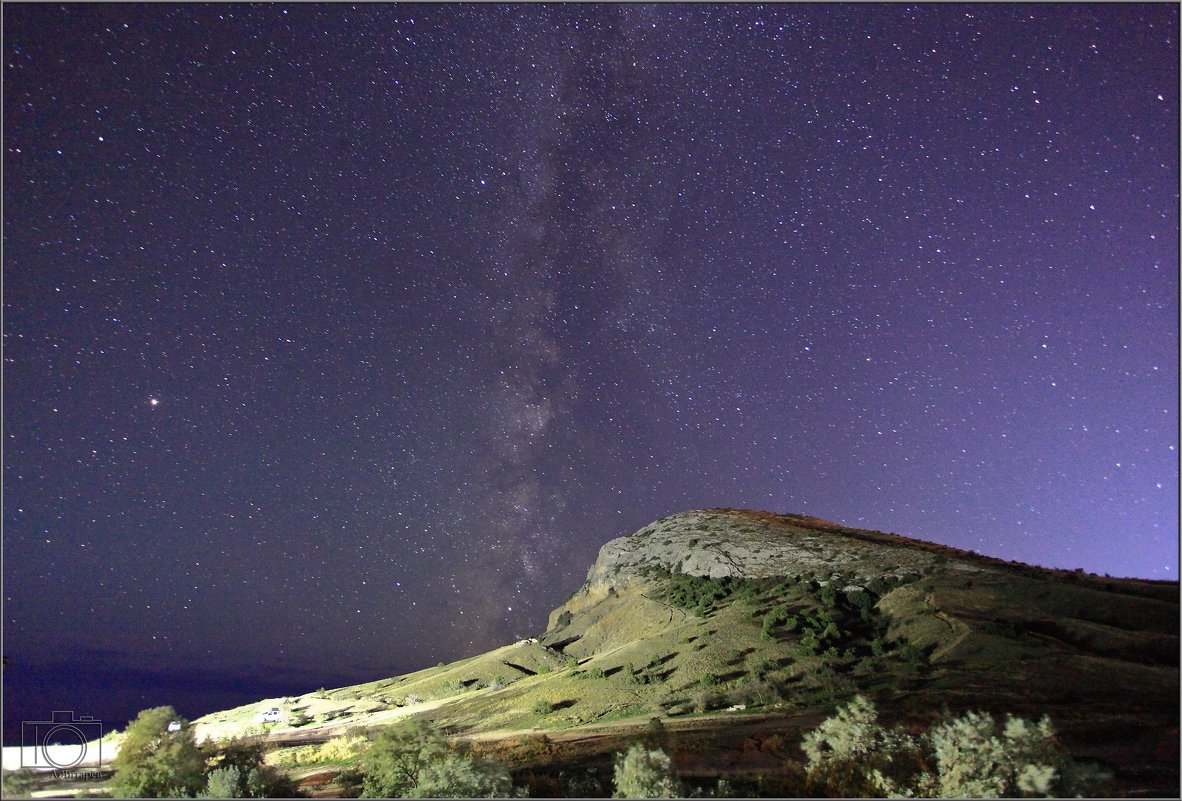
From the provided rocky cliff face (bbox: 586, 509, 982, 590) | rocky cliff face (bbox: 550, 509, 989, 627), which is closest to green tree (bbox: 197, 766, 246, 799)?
rocky cliff face (bbox: 550, 509, 989, 627)

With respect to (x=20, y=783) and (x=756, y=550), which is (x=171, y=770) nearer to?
(x=20, y=783)

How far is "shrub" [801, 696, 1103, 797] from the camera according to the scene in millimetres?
15516

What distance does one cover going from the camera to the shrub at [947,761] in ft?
50.9

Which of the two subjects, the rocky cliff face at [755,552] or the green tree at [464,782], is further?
the rocky cliff face at [755,552]

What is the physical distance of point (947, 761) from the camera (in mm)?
16500

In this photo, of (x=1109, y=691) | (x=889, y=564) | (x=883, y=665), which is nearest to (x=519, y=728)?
(x=883, y=665)

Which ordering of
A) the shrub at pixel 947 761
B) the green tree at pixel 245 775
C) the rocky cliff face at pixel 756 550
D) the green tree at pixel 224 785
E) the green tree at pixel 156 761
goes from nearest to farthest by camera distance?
the shrub at pixel 947 761
the green tree at pixel 156 761
the green tree at pixel 224 785
the green tree at pixel 245 775
the rocky cliff face at pixel 756 550

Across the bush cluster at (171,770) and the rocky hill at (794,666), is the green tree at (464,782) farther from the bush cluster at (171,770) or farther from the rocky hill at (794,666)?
the bush cluster at (171,770)

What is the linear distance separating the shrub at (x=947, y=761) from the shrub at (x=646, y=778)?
422 centimetres

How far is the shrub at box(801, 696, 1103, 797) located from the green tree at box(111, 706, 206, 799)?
18.4 metres

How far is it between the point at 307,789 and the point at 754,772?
14942 mm

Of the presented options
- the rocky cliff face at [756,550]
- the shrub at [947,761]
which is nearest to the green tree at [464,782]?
the shrub at [947,761]

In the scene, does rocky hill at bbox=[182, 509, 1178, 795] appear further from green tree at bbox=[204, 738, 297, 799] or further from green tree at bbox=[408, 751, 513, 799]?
green tree at bbox=[204, 738, 297, 799]

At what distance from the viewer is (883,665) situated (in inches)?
1098
